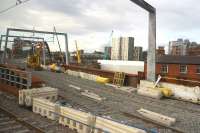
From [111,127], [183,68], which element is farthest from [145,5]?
[183,68]

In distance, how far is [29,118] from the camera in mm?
11500

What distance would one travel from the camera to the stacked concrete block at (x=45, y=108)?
36.6 feet

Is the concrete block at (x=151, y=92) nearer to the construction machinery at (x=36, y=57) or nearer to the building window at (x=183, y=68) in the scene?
the building window at (x=183, y=68)

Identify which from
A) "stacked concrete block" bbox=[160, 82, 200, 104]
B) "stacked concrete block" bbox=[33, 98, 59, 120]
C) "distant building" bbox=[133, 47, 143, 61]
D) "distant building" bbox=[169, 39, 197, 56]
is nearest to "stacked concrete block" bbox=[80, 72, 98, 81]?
"stacked concrete block" bbox=[160, 82, 200, 104]

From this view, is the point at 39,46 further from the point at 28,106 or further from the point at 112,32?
the point at 112,32

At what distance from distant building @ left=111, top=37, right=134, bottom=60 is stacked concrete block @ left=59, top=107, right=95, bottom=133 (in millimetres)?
112653

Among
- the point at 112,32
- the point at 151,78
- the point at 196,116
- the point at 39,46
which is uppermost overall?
the point at 112,32

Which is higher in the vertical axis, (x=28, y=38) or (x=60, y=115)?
(x=28, y=38)

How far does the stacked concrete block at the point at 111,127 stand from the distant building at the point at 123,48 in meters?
114

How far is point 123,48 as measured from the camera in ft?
422

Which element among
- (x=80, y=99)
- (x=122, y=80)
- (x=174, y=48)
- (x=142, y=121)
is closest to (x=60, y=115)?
(x=142, y=121)

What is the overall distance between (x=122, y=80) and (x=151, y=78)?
13.9ft

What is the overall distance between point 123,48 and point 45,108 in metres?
119

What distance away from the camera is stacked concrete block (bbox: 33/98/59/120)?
11.2 meters
